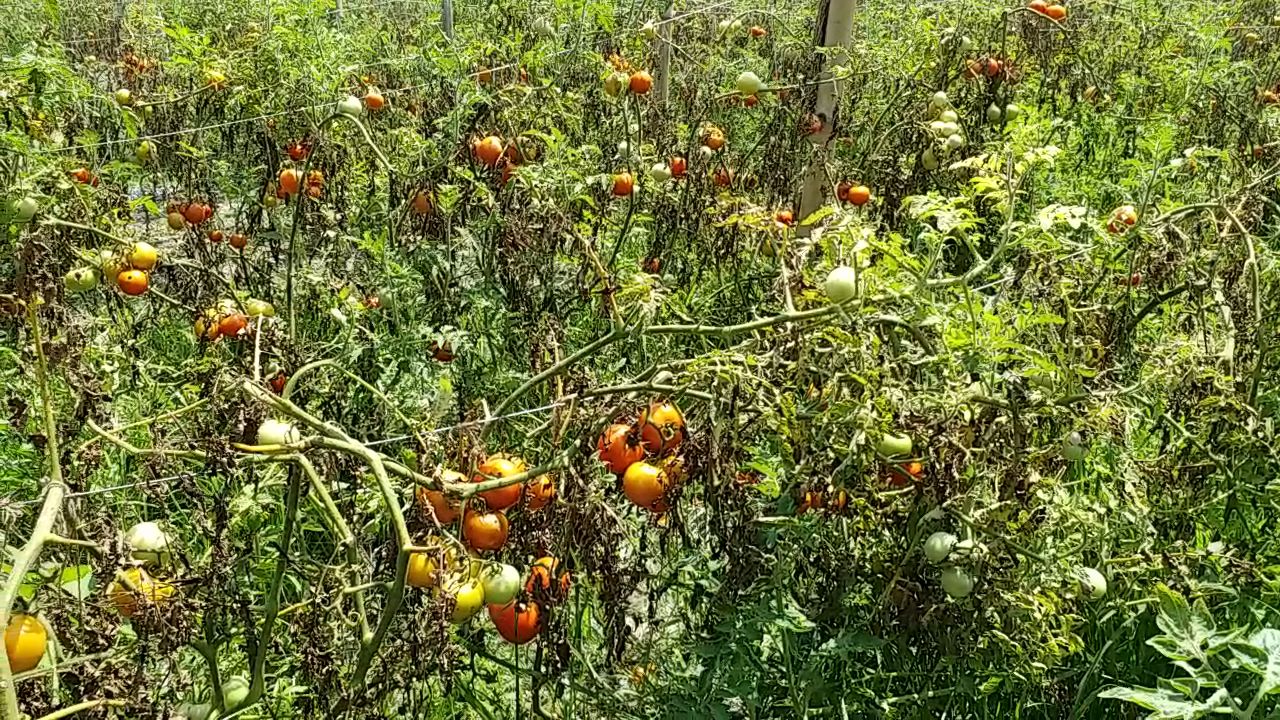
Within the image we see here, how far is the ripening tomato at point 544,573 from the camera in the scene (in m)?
1.49

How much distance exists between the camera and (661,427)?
1.52 m

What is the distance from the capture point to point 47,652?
4.25ft

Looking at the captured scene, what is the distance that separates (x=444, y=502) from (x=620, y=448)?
11.4 inches

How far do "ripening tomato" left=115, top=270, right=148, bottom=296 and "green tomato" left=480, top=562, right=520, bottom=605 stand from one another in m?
1.78

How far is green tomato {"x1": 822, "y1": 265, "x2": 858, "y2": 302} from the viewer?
1499 mm

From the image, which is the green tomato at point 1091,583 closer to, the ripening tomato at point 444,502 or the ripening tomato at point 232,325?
the ripening tomato at point 444,502

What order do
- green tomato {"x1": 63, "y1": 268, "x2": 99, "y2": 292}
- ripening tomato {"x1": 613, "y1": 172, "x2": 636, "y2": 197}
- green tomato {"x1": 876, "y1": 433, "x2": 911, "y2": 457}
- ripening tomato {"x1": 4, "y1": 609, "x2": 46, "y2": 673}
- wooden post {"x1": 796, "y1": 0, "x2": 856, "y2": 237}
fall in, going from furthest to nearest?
ripening tomato {"x1": 613, "y1": 172, "x2": 636, "y2": 197} → wooden post {"x1": 796, "y1": 0, "x2": 856, "y2": 237} → green tomato {"x1": 63, "y1": 268, "x2": 99, "y2": 292} → green tomato {"x1": 876, "y1": 433, "x2": 911, "y2": 457} → ripening tomato {"x1": 4, "y1": 609, "x2": 46, "y2": 673}

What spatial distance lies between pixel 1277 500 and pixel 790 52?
4.89 metres

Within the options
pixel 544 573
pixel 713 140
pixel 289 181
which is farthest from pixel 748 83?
pixel 544 573

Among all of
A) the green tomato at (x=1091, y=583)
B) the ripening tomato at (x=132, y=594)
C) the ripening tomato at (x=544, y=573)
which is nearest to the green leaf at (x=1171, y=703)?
the green tomato at (x=1091, y=583)

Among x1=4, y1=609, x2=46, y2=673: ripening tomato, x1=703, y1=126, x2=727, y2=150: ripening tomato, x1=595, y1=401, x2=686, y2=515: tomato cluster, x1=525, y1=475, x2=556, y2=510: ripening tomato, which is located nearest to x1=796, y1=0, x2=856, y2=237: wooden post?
x1=703, y1=126, x2=727, y2=150: ripening tomato

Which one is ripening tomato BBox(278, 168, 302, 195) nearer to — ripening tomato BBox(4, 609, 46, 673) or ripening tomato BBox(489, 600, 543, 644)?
ripening tomato BBox(489, 600, 543, 644)

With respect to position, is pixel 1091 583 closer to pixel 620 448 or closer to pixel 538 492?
pixel 620 448

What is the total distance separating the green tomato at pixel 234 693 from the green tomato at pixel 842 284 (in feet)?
3.81
